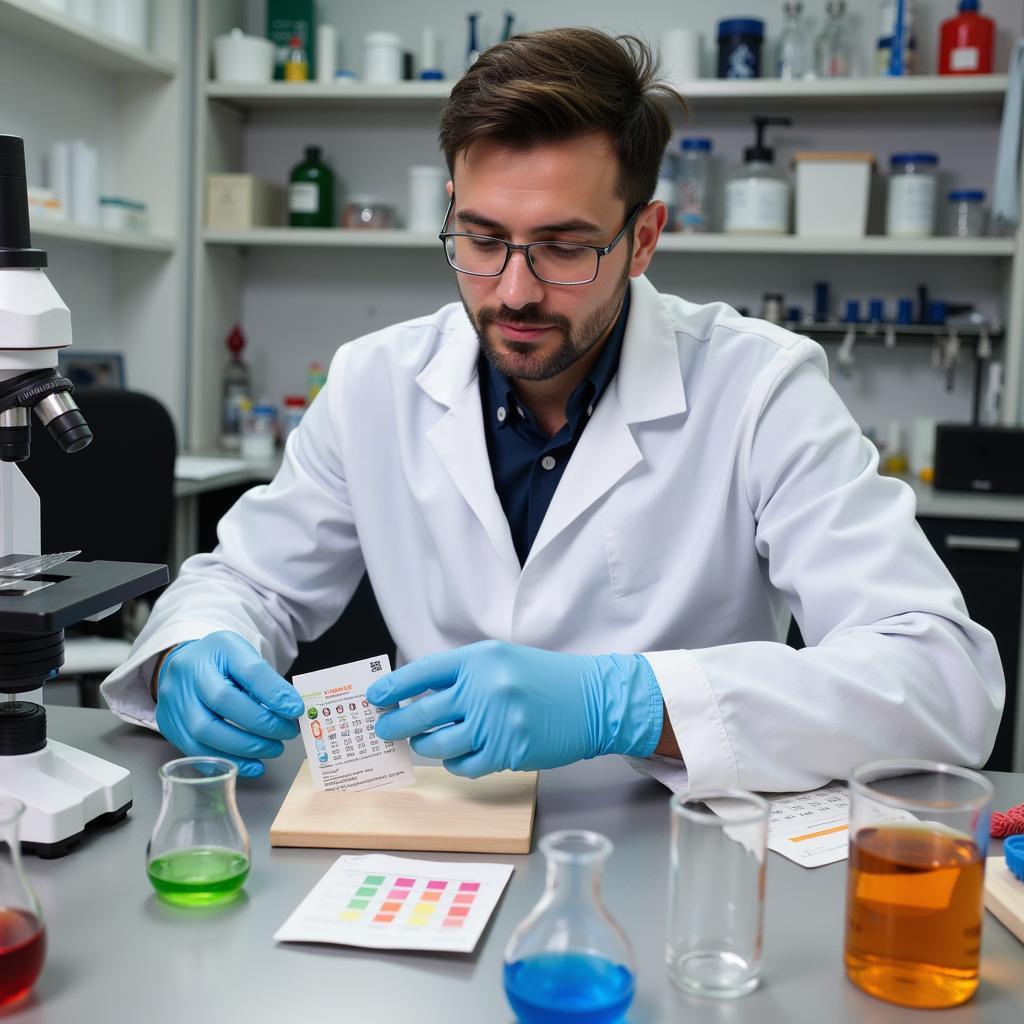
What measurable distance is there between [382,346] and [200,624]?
0.52m

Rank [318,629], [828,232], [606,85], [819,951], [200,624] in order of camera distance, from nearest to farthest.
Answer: [819,951] < [200,624] < [606,85] < [318,629] < [828,232]

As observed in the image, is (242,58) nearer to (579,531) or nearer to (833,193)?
(833,193)

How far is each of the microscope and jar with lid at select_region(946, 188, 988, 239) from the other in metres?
2.60

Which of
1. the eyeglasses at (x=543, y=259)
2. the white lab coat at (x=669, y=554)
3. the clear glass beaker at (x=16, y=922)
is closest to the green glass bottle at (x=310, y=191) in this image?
the white lab coat at (x=669, y=554)

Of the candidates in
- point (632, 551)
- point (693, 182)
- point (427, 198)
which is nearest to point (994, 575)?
point (693, 182)

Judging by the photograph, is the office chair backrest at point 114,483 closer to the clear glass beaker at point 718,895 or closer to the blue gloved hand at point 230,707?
the blue gloved hand at point 230,707

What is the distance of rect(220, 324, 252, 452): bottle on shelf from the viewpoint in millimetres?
3344

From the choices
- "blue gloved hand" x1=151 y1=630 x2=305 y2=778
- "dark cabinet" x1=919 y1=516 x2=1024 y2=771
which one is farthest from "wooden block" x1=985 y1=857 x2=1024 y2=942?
"dark cabinet" x1=919 y1=516 x2=1024 y2=771

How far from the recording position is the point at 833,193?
2.94m

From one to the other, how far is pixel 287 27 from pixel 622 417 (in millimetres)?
2403

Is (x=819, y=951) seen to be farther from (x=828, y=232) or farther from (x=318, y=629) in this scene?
(x=828, y=232)

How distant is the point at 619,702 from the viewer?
1027 millimetres

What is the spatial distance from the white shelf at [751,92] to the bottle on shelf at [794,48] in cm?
7

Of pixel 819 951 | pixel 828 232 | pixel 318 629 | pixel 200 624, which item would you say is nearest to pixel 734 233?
pixel 828 232
